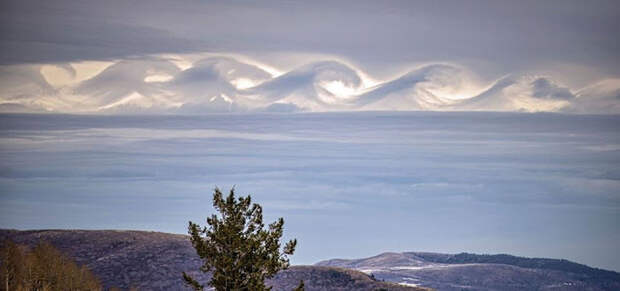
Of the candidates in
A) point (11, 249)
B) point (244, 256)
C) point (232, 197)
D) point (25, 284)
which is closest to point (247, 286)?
point (244, 256)

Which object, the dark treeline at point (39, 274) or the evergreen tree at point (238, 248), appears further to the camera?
the dark treeline at point (39, 274)

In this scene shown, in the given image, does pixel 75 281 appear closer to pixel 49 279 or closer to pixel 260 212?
pixel 49 279

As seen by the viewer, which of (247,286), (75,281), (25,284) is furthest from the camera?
(75,281)

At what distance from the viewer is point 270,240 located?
6875cm

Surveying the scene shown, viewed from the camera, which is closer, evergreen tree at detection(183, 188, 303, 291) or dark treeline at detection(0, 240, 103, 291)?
evergreen tree at detection(183, 188, 303, 291)

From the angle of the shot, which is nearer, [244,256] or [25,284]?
[244,256]

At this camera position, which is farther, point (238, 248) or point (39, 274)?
point (39, 274)

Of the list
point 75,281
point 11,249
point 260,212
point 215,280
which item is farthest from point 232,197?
point 11,249

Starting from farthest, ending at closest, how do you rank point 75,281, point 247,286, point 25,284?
point 75,281 < point 25,284 < point 247,286

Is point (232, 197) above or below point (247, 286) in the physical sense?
above

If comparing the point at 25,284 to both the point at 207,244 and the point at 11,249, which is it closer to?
the point at 11,249

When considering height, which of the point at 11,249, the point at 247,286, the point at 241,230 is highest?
the point at 11,249

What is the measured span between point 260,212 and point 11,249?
10545 centimetres

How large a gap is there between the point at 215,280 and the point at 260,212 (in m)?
6.95
